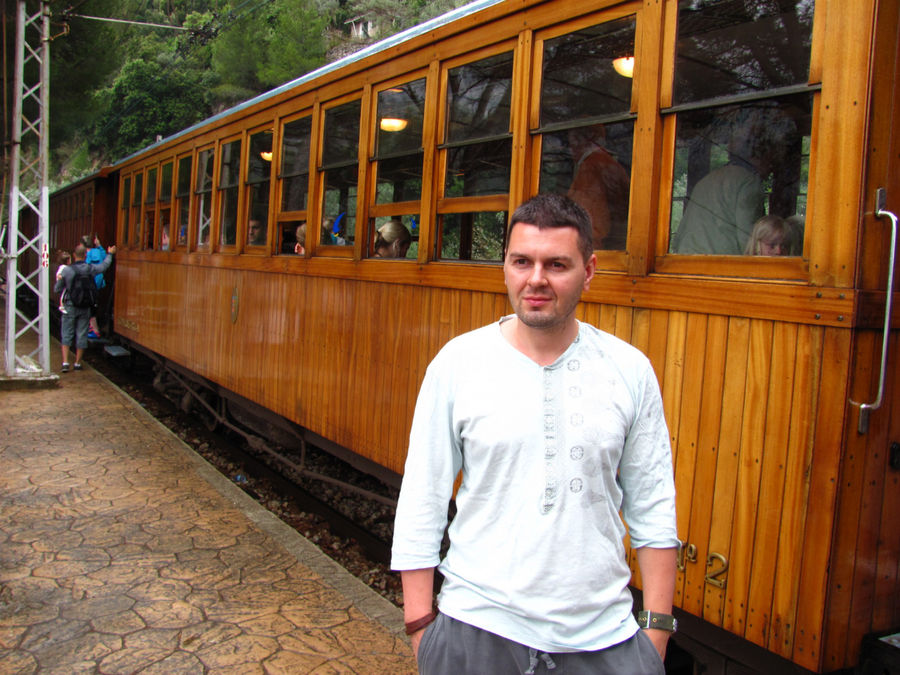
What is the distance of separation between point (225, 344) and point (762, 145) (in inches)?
206

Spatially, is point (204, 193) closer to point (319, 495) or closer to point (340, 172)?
point (340, 172)

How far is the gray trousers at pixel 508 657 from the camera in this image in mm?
1562

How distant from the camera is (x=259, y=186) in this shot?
6.02 meters

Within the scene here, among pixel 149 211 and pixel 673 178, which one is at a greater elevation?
pixel 149 211

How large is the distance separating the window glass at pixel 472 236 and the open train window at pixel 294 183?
159cm

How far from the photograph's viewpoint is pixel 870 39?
225cm

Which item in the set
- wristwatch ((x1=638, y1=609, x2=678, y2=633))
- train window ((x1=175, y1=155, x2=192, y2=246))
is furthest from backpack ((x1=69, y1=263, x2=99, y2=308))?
wristwatch ((x1=638, y1=609, x2=678, y2=633))

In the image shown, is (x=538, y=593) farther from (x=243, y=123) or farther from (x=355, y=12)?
(x=355, y=12)

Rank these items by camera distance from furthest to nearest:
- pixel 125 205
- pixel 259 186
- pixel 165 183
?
pixel 125 205 < pixel 165 183 < pixel 259 186

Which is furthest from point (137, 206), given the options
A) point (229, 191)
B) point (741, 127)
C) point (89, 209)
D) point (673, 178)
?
point (741, 127)

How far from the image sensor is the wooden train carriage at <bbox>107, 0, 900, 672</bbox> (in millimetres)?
2316

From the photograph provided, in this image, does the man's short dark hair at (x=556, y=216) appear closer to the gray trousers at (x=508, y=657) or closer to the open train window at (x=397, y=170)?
the gray trousers at (x=508, y=657)

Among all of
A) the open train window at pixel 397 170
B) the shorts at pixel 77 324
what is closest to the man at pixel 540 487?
the open train window at pixel 397 170

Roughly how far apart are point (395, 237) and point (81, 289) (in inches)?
324
